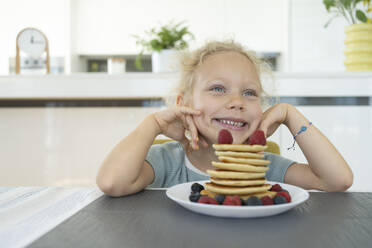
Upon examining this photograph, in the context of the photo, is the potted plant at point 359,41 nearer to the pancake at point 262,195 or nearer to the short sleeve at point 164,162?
the short sleeve at point 164,162

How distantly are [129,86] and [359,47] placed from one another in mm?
1406

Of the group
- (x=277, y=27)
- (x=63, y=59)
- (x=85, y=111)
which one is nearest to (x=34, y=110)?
(x=85, y=111)

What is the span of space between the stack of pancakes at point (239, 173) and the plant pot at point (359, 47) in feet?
5.77

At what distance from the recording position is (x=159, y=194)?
76cm

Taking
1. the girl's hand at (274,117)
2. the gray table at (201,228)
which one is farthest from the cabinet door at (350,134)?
the gray table at (201,228)

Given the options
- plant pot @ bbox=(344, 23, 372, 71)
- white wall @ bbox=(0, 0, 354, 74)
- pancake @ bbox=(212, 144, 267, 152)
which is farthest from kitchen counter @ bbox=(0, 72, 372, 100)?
white wall @ bbox=(0, 0, 354, 74)

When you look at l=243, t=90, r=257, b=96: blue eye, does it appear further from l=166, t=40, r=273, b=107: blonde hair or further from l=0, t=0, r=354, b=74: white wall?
l=0, t=0, r=354, b=74: white wall

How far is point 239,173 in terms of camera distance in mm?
596

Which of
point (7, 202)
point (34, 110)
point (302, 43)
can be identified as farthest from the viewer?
point (302, 43)

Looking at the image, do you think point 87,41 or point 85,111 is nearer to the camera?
point 85,111

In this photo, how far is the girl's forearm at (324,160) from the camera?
3.18 ft

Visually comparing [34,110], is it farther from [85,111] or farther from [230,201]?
[230,201]

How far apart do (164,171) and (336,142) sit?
136cm

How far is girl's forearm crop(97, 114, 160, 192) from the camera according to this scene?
80 cm
